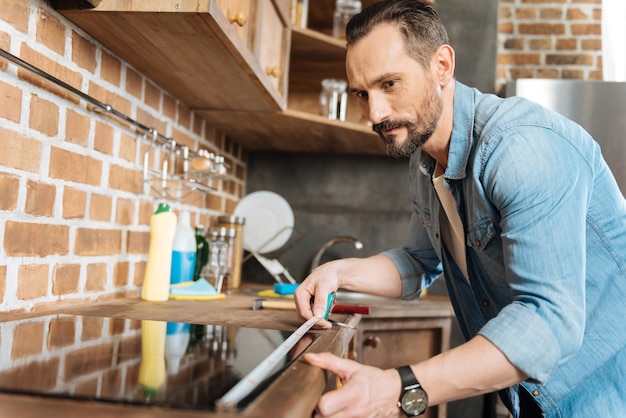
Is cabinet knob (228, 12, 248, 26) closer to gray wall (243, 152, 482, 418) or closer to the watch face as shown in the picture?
the watch face

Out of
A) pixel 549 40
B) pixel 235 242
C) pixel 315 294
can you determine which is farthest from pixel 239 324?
pixel 549 40

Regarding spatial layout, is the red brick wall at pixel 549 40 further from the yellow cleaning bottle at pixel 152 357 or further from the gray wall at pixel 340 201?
the yellow cleaning bottle at pixel 152 357

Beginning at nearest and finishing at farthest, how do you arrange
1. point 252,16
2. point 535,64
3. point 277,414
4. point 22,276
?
point 277,414
point 22,276
point 252,16
point 535,64

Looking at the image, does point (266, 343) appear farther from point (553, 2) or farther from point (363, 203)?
point (553, 2)

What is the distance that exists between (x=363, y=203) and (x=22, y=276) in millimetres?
1740

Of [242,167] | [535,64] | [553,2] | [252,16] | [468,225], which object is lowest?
[468,225]

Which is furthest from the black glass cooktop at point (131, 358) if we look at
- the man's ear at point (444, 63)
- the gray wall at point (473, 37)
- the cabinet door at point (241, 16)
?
the gray wall at point (473, 37)

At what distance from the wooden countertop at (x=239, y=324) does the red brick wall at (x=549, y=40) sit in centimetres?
149

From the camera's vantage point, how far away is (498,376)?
2.77ft

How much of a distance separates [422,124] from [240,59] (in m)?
0.50

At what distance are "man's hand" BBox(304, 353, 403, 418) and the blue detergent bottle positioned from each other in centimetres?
102

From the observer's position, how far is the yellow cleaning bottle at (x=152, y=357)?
62cm

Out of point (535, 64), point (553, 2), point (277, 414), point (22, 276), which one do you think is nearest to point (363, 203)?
point (535, 64)

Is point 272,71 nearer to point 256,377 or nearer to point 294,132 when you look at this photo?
point 294,132
